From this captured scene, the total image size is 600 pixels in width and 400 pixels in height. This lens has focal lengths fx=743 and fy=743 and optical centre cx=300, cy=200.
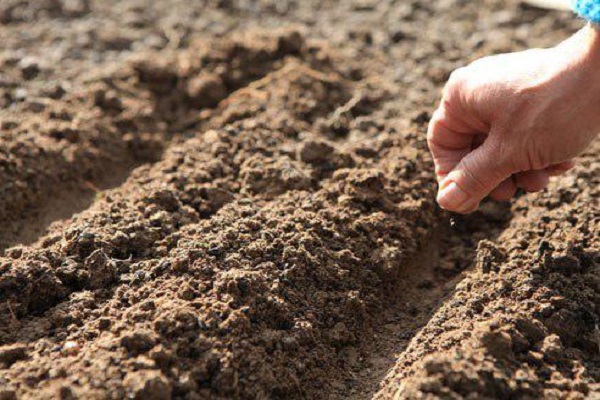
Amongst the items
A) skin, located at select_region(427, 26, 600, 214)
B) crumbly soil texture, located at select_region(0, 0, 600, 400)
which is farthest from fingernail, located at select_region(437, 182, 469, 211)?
crumbly soil texture, located at select_region(0, 0, 600, 400)

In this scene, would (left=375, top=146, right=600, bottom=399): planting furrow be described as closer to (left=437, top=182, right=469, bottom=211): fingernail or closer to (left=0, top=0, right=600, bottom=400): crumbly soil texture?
(left=0, top=0, right=600, bottom=400): crumbly soil texture

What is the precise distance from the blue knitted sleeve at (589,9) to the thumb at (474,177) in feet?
1.59

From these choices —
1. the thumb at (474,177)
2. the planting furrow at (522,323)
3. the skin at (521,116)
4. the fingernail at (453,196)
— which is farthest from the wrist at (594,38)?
the planting furrow at (522,323)

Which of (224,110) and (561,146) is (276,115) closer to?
(224,110)

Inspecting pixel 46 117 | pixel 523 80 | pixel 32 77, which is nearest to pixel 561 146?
pixel 523 80

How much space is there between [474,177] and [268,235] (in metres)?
0.79

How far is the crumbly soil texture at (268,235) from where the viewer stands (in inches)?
93.8

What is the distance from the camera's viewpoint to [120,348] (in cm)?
234

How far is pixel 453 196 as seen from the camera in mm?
2625

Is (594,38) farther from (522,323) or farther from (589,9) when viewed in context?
(522,323)

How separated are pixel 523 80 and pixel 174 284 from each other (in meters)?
1.36

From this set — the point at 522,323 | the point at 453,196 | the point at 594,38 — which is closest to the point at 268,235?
the point at 453,196

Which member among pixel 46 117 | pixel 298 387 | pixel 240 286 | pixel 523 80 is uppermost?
pixel 523 80

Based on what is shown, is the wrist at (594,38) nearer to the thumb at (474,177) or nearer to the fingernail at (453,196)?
the thumb at (474,177)
